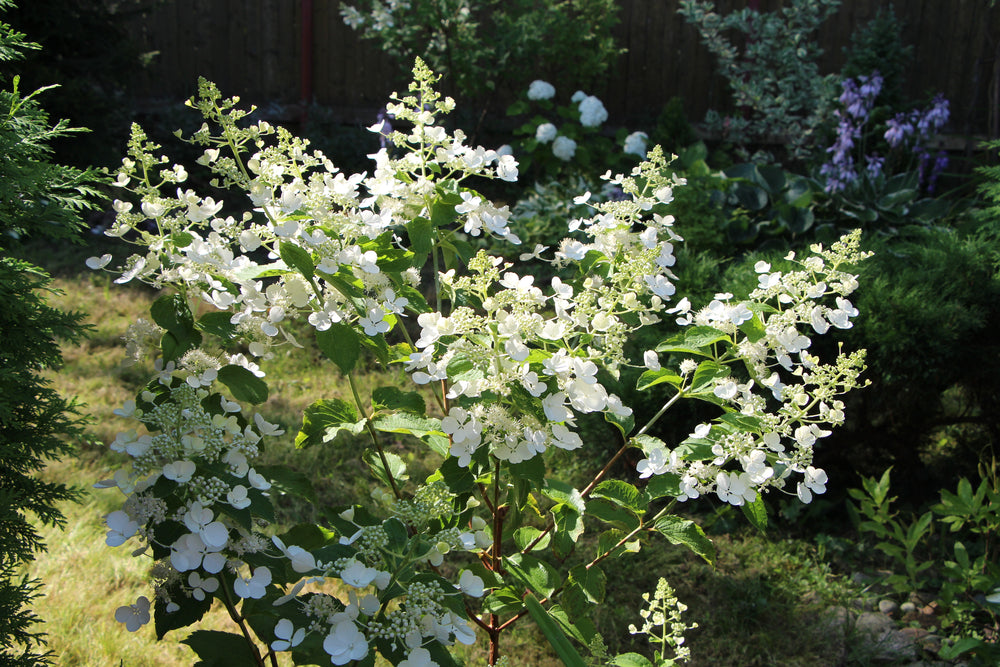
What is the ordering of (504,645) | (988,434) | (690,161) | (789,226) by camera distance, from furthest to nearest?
(690,161)
(789,226)
(988,434)
(504,645)

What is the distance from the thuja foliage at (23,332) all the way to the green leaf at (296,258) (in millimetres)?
607

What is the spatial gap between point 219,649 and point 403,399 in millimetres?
484

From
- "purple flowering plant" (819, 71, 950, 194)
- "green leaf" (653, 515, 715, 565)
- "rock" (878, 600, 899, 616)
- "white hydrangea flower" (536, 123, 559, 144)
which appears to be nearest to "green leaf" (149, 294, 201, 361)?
"green leaf" (653, 515, 715, 565)

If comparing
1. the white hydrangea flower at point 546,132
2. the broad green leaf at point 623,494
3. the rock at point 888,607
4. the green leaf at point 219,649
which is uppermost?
the broad green leaf at point 623,494

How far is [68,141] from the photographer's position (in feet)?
18.0

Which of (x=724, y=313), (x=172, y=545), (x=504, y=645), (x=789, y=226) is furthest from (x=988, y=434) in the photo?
(x=172, y=545)

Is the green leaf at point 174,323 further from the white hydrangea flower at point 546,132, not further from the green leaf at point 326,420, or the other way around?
the white hydrangea flower at point 546,132

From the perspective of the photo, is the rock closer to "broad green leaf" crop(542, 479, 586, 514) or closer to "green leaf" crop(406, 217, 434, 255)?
"broad green leaf" crop(542, 479, 586, 514)

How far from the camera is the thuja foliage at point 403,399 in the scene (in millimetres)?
1094

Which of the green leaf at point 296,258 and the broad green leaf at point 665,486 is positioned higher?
the green leaf at point 296,258

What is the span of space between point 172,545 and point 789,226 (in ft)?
11.6

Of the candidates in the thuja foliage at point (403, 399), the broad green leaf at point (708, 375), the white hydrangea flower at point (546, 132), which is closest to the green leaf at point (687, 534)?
the thuja foliage at point (403, 399)

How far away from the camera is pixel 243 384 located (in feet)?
4.28

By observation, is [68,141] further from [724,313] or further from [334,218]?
[724,313]
